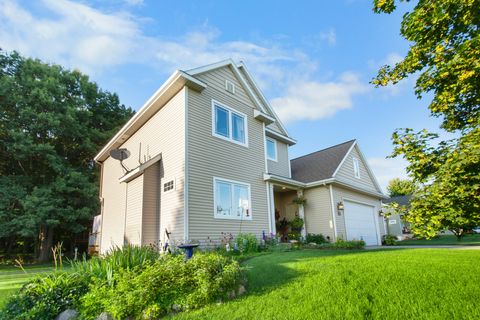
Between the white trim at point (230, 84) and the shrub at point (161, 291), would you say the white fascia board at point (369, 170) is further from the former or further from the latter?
the shrub at point (161, 291)

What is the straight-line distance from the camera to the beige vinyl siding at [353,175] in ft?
50.1

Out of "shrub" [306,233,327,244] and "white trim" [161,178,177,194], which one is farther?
"shrub" [306,233,327,244]

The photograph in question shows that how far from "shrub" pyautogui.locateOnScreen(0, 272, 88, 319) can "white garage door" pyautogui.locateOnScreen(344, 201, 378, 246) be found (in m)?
12.8

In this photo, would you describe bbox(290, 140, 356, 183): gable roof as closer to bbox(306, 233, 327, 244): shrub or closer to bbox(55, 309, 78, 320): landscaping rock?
bbox(306, 233, 327, 244): shrub

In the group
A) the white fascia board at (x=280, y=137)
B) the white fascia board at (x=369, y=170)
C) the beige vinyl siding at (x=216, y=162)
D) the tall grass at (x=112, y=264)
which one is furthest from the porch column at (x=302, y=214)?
the tall grass at (x=112, y=264)

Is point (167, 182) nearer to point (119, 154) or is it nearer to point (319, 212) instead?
point (119, 154)

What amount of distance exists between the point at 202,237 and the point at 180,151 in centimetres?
297

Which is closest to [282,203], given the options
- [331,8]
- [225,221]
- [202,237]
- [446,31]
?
[225,221]

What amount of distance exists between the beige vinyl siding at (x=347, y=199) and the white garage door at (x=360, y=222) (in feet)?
1.08

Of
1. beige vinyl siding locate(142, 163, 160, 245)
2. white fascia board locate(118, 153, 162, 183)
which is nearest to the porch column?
beige vinyl siding locate(142, 163, 160, 245)

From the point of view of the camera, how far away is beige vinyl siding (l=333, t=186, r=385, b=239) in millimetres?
13778

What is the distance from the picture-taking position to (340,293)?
391 cm

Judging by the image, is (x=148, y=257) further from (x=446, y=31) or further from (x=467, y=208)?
(x=446, y=31)

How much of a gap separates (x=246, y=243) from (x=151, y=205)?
3.69 m
